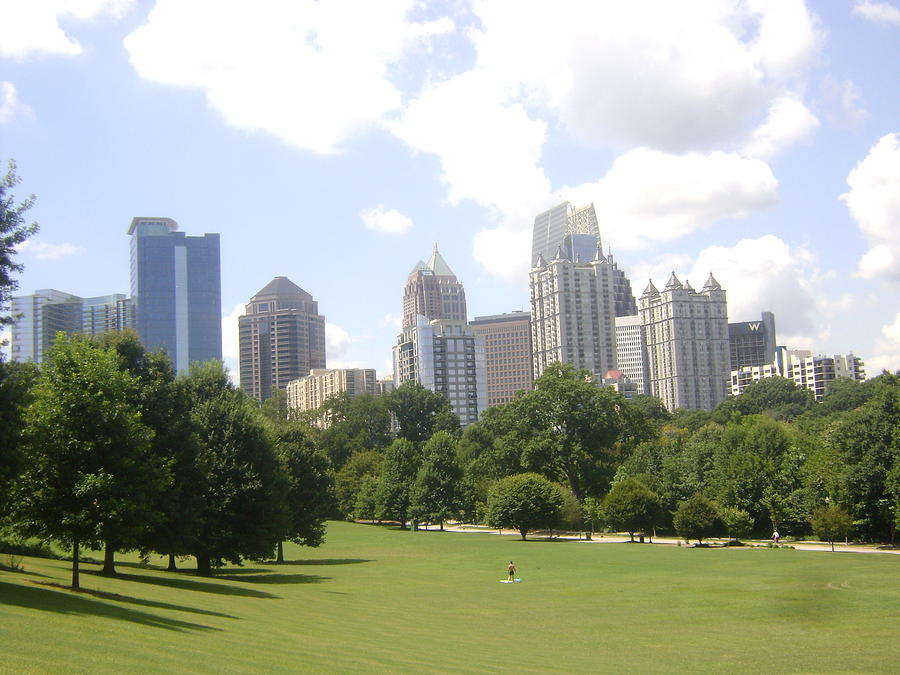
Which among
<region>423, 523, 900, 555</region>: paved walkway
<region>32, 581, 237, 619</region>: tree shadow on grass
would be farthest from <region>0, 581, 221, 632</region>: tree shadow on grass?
<region>423, 523, 900, 555</region>: paved walkway

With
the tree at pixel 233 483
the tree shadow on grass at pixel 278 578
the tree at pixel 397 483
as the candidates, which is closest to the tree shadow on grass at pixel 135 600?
the tree at pixel 233 483

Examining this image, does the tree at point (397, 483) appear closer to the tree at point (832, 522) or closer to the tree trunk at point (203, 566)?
the tree at point (832, 522)

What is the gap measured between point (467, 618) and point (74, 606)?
1332 centimetres

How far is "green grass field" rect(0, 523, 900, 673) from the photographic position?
17703 mm

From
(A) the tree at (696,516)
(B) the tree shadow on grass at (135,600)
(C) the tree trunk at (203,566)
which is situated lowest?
(A) the tree at (696,516)

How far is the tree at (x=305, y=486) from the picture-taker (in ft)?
174

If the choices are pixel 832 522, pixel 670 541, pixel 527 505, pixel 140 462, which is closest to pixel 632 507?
pixel 670 541

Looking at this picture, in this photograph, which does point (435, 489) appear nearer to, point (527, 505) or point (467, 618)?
point (527, 505)

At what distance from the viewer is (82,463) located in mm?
28062

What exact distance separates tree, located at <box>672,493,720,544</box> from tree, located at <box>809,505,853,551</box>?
920cm

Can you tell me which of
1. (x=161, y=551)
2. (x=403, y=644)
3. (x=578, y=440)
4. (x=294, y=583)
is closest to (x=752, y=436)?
(x=578, y=440)

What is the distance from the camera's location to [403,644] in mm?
22188

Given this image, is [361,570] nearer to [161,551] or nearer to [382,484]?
[161,551]

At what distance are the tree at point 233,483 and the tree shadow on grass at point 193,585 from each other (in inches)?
104
